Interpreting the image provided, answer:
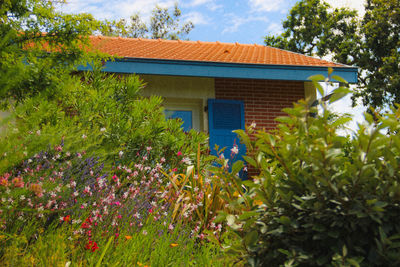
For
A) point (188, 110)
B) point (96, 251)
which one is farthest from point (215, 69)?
point (96, 251)

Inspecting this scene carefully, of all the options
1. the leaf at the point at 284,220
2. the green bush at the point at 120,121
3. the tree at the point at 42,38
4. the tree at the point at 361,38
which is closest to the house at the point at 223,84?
the green bush at the point at 120,121

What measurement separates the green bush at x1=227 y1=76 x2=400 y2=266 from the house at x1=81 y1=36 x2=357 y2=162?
6752 millimetres

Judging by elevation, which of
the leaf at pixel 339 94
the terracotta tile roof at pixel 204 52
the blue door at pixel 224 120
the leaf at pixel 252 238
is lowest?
the leaf at pixel 252 238

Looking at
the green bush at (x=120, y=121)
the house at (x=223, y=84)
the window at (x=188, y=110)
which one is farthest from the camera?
the window at (x=188, y=110)

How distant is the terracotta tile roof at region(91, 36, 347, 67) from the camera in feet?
31.4

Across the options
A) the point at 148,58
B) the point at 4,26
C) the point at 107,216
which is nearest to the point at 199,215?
the point at 107,216

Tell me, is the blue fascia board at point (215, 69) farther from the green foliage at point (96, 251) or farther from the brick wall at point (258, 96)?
the green foliage at point (96, 251)

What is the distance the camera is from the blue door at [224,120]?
9328 mm

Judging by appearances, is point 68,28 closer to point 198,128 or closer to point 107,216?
point 107,216

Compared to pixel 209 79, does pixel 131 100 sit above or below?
below

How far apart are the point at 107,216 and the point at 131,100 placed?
265 cm

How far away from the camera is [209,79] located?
32.1ft

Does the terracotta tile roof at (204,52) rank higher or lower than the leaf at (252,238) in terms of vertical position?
higher

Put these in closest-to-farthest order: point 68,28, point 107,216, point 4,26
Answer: point 4,26 < point 68,28 < point 107,216
